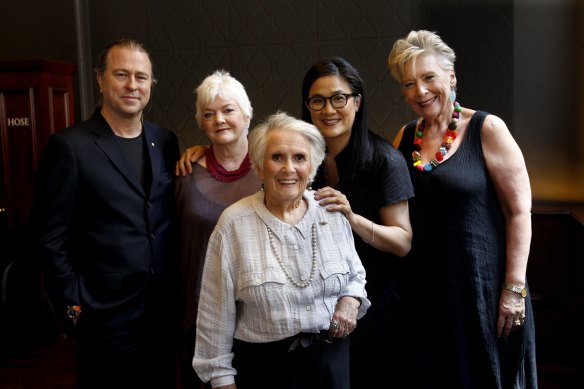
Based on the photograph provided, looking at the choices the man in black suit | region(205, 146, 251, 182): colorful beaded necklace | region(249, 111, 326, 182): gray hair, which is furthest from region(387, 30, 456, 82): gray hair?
the man in black suit

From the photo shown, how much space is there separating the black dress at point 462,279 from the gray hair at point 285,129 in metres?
0.54

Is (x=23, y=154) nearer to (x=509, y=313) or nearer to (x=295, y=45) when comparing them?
(x=295, y=45)

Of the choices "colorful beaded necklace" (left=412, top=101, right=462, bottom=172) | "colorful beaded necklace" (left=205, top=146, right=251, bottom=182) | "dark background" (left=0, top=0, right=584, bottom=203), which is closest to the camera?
"colorful beaded necklace" (left=412, top=101, right=462, bottom=172)

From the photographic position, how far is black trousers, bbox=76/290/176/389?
2.27 meters

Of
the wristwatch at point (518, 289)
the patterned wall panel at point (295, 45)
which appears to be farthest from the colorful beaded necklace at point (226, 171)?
the patterned wall panel at point (295, 45)

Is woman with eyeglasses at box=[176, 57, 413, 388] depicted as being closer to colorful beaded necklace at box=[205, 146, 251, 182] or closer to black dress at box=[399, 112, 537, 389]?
black dress at box=[399, 112, 537, 389]

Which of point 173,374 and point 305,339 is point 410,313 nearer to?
point 305,339

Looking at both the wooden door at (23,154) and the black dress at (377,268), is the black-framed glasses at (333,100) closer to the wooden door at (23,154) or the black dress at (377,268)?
the black dress at (377,268)

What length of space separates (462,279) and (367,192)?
475 millimetres

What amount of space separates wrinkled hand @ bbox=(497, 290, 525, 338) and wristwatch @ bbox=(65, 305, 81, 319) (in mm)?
1577

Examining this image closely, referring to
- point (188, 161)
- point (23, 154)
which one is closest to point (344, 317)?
point (188, 161)

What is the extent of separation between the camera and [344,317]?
70.6 inches

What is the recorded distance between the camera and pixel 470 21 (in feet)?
13.7

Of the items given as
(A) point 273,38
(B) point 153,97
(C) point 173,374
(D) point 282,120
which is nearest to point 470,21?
(A) point 273,38
